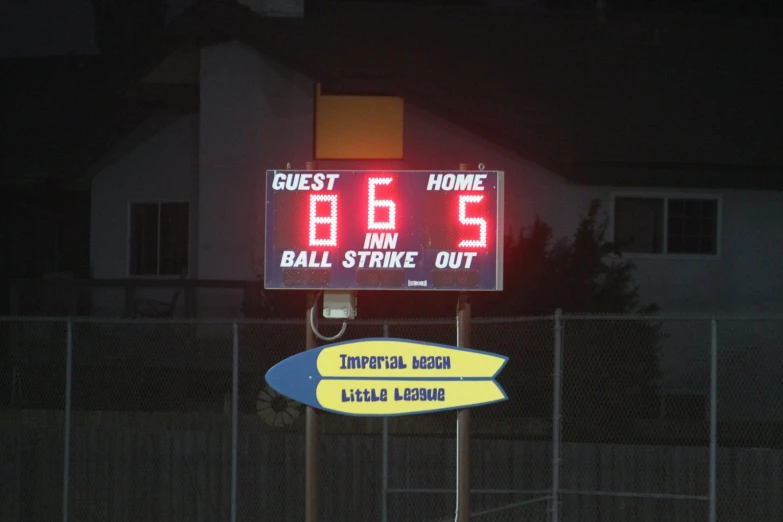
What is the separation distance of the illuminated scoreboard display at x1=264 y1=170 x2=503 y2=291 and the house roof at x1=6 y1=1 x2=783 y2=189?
9553 millimetres

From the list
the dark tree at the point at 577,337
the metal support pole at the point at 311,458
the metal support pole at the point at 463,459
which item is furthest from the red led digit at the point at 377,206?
the dark tree at the point at 577,337

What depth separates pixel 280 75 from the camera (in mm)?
19781

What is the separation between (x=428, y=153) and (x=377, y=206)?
10.2 meters

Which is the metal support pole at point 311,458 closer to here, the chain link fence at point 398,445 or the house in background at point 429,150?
the chain link fence at point 398,445

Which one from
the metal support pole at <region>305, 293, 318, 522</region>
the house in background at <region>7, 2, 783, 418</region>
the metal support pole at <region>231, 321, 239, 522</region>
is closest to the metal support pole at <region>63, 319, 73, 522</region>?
the metal support pole at <region>231, 321, 239, 522</region>

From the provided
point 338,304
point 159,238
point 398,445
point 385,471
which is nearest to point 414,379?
point 338,304

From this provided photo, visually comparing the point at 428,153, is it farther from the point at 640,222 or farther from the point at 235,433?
Answer: the point at 235,433

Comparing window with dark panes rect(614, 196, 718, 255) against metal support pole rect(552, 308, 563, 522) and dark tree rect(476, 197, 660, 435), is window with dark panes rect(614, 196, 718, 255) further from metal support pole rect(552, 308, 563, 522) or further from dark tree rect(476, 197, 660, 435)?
metal support pole rect(552, 308, 563, 522)

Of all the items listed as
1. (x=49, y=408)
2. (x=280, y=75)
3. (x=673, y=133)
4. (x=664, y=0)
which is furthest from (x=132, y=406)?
(x=664, y=0)

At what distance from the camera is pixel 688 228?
63.6ft

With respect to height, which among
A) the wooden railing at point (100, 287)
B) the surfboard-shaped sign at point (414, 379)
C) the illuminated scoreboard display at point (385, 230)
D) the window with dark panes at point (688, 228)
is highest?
the window with dark panes at point (688, 228)

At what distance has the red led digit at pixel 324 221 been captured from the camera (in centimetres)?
961

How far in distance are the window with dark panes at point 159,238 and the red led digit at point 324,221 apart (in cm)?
1138

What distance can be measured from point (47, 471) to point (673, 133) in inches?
441
